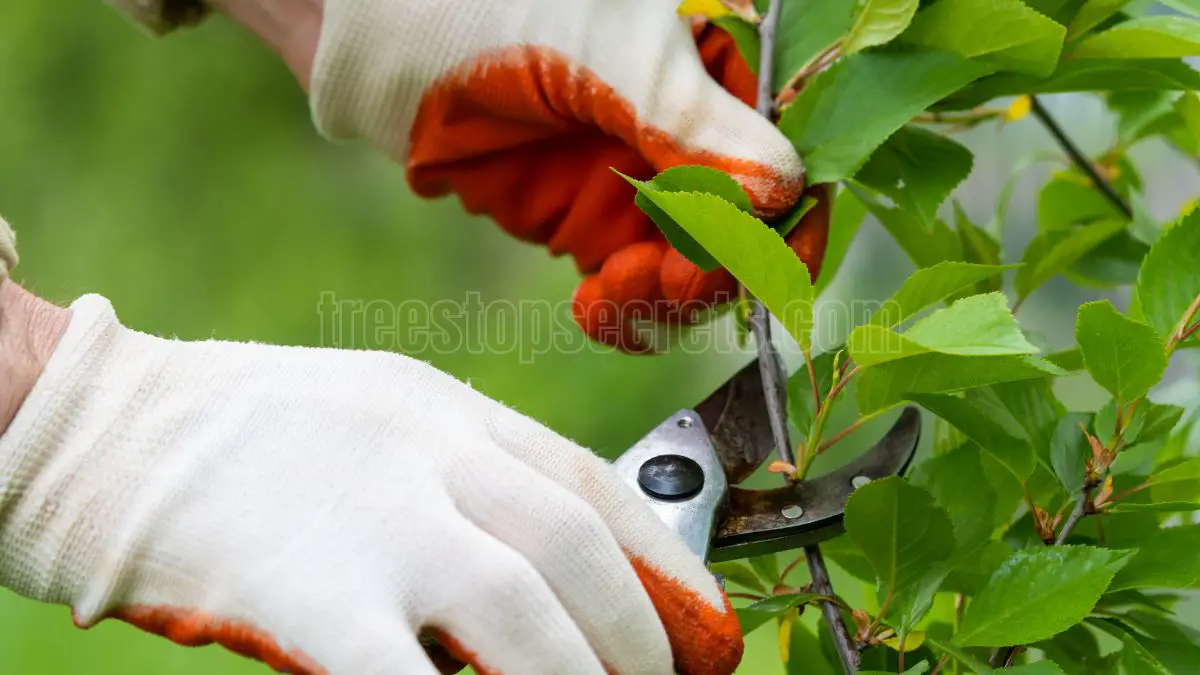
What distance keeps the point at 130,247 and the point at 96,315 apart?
4.82 ft

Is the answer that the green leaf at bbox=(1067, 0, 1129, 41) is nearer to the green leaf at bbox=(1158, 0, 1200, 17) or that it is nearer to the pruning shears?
the green leaf at bbox=(1158, 0, 1200, 17)

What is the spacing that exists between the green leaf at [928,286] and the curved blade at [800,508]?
9 centimetres

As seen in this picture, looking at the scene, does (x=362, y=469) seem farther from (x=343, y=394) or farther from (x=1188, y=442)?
(x=1188, y=442)

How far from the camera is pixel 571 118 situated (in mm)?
656

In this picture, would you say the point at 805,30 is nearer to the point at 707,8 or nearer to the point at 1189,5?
the point at 707,8

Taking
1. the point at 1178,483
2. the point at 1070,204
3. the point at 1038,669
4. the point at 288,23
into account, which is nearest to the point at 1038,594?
the point at 1038,669

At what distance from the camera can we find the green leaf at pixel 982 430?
435mm

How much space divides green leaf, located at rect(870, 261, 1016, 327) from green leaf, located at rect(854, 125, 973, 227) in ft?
0.29

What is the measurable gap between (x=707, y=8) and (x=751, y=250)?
0.18m

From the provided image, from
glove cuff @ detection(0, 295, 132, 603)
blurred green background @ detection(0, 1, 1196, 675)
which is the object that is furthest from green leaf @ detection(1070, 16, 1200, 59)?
blurred green background @ detection(0, 1, 1196, 675)

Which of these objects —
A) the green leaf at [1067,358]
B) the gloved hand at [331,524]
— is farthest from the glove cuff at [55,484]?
the green leaf at [1067,358]

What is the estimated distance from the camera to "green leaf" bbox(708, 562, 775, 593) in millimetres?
548

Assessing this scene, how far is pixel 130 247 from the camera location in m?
1.81

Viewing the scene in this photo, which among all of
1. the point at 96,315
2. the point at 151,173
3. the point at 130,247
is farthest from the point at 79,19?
the point at 96,315
